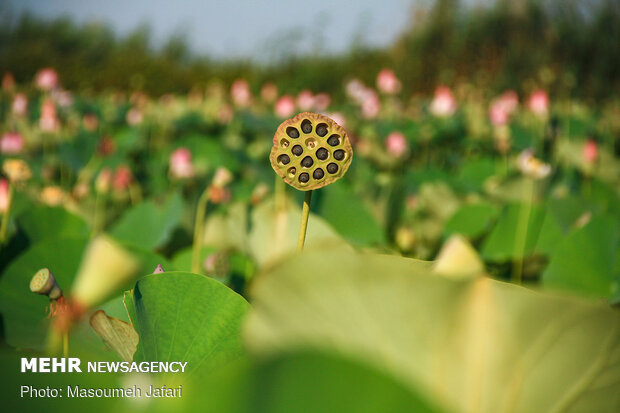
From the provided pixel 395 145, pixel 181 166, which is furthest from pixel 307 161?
pixel 395 145

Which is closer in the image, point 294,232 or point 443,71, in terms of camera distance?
point 294,232

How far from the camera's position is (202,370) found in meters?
0.26

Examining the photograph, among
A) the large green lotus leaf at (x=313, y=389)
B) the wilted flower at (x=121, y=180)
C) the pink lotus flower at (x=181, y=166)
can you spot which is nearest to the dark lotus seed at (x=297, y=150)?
the large green lotus leaf at (x=313, y=389)

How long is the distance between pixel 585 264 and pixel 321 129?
463mm

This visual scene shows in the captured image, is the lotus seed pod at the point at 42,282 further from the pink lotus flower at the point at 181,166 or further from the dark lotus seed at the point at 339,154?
the pink lotus flower at the point at 181,166

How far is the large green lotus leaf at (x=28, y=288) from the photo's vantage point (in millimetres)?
388

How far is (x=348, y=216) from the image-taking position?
79cm

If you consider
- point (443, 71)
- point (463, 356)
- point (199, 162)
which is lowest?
point (199, 162)

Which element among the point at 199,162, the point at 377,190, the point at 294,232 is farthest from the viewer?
the point at 199,162

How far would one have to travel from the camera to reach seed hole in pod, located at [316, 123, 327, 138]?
0.26m

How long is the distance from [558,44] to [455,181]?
16.1ft

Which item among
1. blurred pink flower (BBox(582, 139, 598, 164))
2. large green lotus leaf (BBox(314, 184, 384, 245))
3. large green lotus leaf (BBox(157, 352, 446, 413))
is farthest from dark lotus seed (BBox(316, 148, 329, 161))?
blurred pink flower (BBox(582, 139, 598, 164))

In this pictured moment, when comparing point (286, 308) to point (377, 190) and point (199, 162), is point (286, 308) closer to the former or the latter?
point (377, 190)

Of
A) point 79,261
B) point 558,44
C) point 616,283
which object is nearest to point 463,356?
point 79,261
